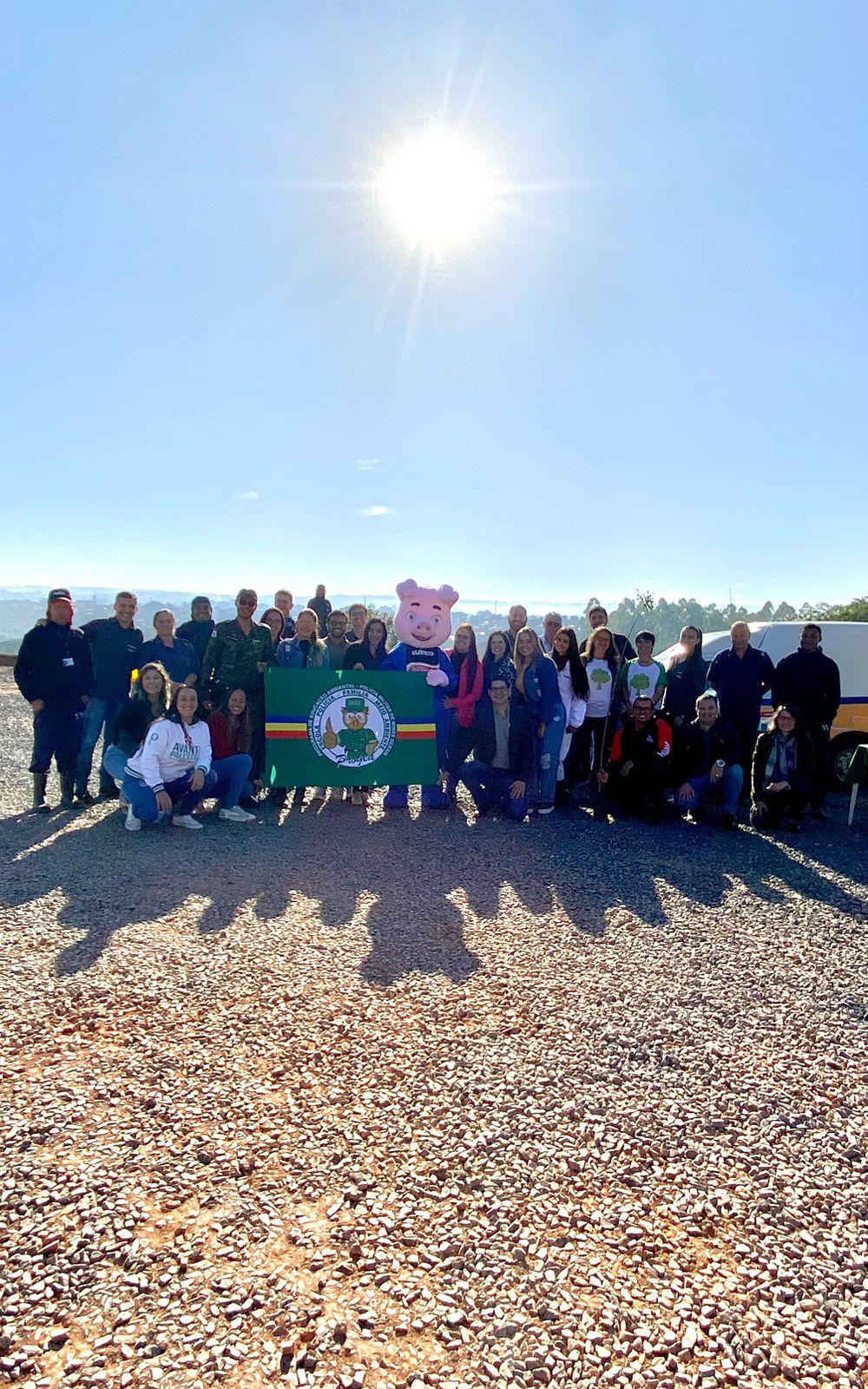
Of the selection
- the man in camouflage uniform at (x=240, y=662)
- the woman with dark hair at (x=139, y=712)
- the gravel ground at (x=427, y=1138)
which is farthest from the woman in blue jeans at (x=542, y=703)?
the woman with dark hair at (x=139, y=712)

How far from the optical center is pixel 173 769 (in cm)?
706

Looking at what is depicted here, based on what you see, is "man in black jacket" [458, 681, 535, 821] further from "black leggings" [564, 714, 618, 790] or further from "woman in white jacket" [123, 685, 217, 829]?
"woman in white jacket" [123, 685, 217, 829]

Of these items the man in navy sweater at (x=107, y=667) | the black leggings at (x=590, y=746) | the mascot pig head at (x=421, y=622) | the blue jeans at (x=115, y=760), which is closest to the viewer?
the blue jeans at (x=115, y=760)

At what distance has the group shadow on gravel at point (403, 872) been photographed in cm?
489

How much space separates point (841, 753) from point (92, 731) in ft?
31.6

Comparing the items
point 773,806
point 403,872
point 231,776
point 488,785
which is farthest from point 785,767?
point 231,776

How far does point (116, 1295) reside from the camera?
2113 millimetres

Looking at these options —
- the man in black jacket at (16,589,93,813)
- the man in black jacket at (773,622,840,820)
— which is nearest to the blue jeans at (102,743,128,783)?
the man in black jacket at (16,589,93,813)

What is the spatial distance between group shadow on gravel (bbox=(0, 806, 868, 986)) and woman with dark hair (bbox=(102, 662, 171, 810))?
0.67 metres

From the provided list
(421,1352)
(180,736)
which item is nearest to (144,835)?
(180,736)

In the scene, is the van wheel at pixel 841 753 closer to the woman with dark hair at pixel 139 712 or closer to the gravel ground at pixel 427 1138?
the gravel ground at pixel 427 1138

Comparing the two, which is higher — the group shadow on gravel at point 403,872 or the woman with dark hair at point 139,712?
the woman with dark hair at point 139,712

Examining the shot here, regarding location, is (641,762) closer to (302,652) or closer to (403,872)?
(403,872)

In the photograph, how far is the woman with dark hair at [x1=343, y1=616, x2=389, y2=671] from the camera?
8422mm
